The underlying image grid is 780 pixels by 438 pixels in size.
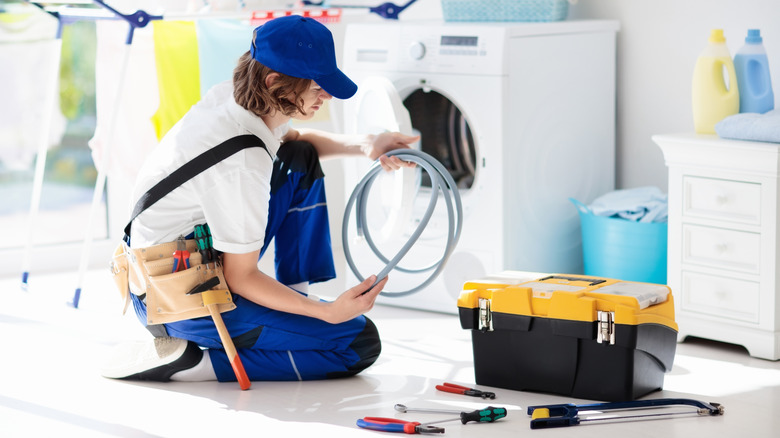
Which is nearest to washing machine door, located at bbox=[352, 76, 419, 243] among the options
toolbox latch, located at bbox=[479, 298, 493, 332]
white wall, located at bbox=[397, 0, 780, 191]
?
toolbox latch, located at bbox=[479, 298, 493, 332]

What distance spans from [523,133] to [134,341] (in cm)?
139

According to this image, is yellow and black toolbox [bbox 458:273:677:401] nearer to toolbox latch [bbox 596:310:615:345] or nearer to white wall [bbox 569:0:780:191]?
toolbox latch [bbox 596:310:615:345]

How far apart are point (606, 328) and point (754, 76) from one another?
1.19 meters

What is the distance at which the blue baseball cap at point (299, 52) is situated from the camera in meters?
2.30

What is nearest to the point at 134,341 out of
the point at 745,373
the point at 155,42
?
the point at 155,42

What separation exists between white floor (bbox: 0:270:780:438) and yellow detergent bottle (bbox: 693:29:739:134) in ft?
2.30

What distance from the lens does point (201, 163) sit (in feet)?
7.71

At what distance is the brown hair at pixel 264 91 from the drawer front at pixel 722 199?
1.22m

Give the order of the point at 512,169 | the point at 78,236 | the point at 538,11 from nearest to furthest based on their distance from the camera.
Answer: the point at 512,169 < the point at 538,11 < the point at 78,236

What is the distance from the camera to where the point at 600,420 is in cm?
223

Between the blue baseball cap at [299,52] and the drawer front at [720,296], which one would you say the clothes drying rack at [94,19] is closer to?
the blue baseball cap at [299,52]

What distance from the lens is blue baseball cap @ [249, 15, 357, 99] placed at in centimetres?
230

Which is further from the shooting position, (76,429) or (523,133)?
(523,133)

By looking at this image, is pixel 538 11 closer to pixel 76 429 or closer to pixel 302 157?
pixel 302 157
